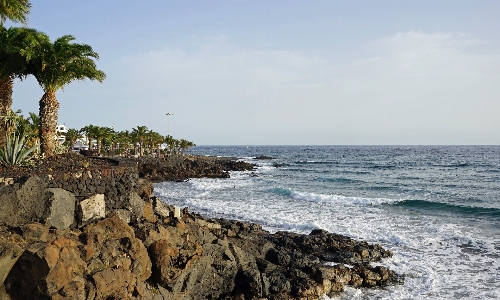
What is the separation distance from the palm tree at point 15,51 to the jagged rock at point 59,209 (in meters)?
7.78

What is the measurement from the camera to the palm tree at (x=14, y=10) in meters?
14.9

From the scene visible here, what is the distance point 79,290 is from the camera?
24.7 feet

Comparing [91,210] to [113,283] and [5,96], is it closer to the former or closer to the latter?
[113,283]

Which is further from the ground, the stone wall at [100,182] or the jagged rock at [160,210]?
the stone wall at [100,182]

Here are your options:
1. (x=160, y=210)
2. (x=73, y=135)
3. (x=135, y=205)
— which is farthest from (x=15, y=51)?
(x=73, y=135)

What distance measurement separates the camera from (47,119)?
17734mm

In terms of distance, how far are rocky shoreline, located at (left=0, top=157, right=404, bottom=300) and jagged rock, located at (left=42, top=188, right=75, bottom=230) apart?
0.02m

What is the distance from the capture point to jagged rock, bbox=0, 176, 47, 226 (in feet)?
29.2

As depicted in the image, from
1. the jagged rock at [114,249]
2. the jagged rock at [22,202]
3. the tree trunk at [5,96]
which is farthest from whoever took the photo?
the tree trunk at [5,96]

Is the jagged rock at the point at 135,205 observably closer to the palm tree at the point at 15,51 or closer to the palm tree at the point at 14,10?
the palm tree at the point at 15,51

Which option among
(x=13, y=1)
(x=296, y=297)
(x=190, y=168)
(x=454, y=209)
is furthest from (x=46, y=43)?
→ (x=190, y=168)

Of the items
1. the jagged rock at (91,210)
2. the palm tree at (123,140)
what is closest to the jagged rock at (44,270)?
the jagged rock at (91,210)

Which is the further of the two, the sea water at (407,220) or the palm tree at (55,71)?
the palm tree at (55,71)

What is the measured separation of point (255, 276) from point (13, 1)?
44.0ft
